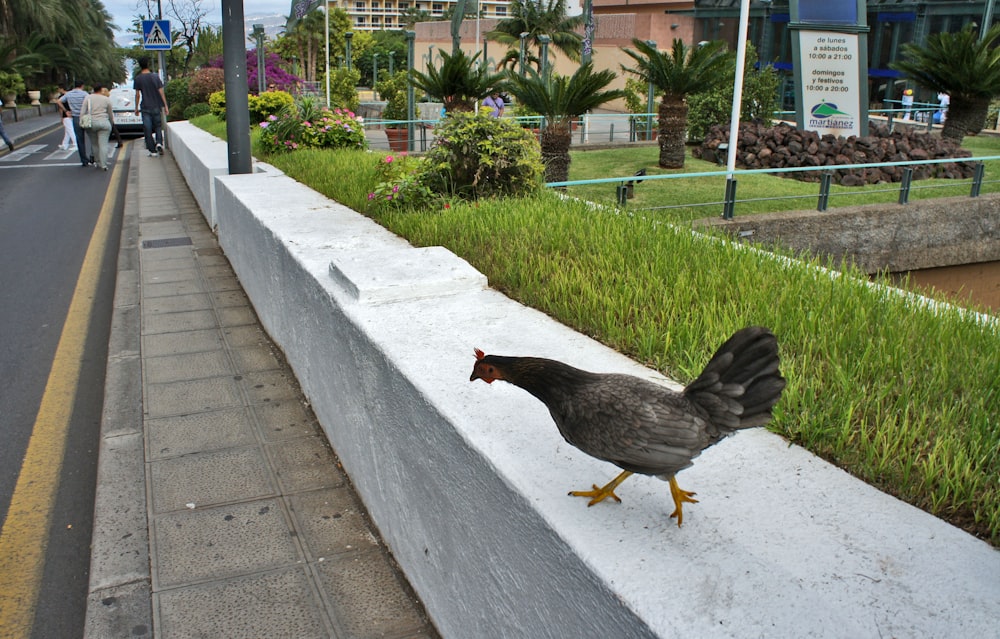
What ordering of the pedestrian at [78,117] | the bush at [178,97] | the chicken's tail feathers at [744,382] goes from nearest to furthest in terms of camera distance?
the chicken's tail feathers at [744,382] → the pedestrian at [78,117] → the bush at [178,97]

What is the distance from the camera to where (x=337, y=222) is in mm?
6301

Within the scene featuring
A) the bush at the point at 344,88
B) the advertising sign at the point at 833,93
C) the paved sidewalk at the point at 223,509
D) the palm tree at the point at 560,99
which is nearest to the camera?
the paved sidewalk at the point at 223,509

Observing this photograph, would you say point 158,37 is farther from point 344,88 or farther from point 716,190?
point 716,190

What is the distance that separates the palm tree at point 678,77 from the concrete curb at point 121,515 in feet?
38.7

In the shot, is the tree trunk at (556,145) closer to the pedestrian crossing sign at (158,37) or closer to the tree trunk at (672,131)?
the tree trunk at (672,131)

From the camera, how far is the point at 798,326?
12.0 feet

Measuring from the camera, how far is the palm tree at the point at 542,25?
49812 mm

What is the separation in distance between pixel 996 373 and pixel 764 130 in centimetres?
1590

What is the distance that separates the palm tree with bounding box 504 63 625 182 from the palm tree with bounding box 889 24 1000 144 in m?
9.49

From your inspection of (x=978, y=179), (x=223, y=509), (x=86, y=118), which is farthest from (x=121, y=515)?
(x=86, y=118)

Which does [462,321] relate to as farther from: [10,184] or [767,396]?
[10,184]

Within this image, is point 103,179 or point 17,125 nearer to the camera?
point 103,179

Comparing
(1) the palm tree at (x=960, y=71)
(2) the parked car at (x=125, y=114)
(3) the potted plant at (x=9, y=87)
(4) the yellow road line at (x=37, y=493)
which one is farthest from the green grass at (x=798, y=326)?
(3) the potted plant at (x=9, y=87)

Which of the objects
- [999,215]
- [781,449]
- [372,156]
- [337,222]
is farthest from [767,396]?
[999,215]
